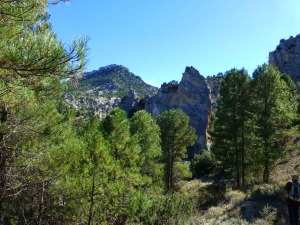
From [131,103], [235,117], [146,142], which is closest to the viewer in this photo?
[146,142]

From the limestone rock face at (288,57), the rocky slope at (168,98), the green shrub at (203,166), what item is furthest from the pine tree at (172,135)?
the limestone rock face at (288,57)

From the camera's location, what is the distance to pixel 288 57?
301 feet

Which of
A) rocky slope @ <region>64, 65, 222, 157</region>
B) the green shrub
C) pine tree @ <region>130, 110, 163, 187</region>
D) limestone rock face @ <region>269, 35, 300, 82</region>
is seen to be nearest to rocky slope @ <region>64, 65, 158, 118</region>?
rocky slope @ <region>64, 65, 222, 157</region>

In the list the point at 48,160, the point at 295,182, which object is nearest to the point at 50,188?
the point at 48,160

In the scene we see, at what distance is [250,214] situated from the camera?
13.2m

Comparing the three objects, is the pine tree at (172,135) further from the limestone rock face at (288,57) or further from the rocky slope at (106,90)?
the rocky slope at (106,90)

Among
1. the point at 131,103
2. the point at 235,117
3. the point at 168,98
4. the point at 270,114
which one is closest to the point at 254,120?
the point at 270,114

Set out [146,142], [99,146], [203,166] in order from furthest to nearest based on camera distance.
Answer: [203,166] < [146,142] < [99,146]

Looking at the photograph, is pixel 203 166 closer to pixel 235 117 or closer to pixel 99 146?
pixel 235 117

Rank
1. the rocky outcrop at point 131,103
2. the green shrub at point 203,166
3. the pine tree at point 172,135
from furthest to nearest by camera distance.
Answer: the rocky outcrop at point 131,103, the green shrub at point 203,166, the pine tree at point 172,135

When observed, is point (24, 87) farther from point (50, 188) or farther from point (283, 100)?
point (283, 100)

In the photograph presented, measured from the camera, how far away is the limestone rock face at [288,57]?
87.2 meters

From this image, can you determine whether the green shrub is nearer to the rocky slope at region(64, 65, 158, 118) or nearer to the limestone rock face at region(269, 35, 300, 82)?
the limestone rock face at region(269, 35, 300, 82)

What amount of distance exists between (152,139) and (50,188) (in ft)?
45.8
